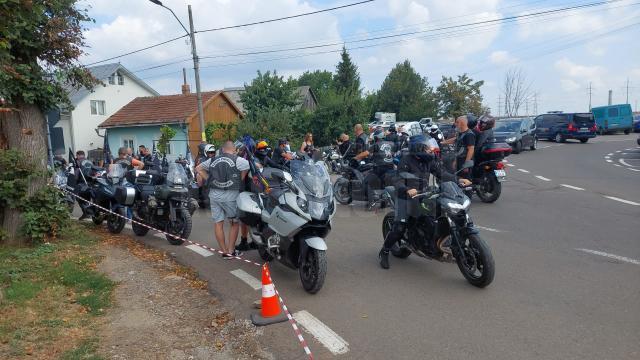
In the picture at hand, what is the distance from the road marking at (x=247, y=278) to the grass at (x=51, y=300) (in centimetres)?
151

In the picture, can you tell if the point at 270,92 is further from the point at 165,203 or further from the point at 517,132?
the point at 165,203

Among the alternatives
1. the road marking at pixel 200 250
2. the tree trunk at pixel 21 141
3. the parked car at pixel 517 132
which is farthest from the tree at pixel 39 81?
the parked car at pixel 517 132

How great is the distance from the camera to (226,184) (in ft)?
22.0

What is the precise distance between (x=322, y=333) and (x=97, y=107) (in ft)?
136

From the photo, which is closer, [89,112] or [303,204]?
[303,204]

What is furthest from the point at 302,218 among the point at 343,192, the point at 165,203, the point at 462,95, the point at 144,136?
the point at 462,95

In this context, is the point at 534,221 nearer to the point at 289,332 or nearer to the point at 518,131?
the point at 289,332

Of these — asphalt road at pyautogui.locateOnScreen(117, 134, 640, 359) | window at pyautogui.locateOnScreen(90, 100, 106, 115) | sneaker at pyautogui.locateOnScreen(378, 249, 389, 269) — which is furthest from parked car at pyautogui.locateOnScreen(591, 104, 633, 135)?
window at pyautogui.locateOnScreen(90, 100, 106, 115)

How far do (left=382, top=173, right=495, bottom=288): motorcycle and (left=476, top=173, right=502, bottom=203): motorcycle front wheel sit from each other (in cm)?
511

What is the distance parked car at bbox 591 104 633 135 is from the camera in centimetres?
3469

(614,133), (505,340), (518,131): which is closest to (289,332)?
(505,340)

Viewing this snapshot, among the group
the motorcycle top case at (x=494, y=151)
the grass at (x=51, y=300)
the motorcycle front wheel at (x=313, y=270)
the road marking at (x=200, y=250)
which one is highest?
the motorcycle top case at (x=494, y=151)

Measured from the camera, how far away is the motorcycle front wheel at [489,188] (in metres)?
10.4

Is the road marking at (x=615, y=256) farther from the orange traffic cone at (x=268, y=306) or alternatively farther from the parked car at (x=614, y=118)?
the parked car at (x=614, y=118)
